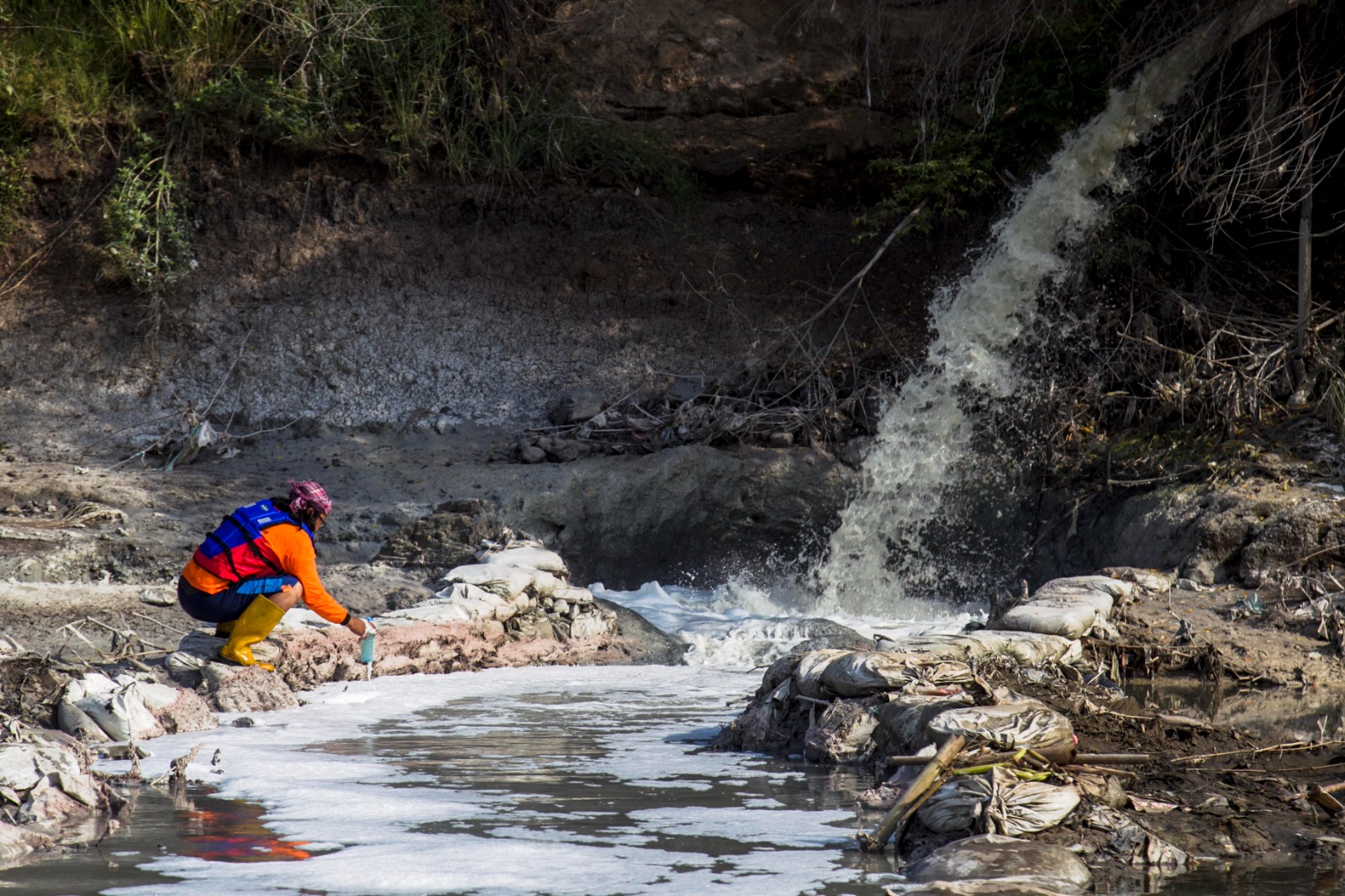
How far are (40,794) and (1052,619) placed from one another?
4509 millimetres

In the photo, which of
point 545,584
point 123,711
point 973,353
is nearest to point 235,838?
point 123,711

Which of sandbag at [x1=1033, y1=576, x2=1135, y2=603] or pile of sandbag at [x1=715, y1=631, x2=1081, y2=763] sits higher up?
sandbag at [x1=1033, y1=576, x2=1135, y2=603]

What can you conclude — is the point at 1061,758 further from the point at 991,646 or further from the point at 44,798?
the point at 44,798

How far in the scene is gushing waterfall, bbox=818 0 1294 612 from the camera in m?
9.48

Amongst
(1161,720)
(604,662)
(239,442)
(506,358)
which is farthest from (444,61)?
(1161,720)

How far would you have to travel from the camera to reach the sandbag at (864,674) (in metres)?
4.64

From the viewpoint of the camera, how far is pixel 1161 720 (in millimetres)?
4523

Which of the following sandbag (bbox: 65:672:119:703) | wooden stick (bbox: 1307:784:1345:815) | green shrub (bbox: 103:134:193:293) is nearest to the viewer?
wooden stick (bbox: 1307:784:1345:815)

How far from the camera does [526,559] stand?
7582 millimetres

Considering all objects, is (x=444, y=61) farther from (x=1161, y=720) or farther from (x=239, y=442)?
(x=1161, y=720)

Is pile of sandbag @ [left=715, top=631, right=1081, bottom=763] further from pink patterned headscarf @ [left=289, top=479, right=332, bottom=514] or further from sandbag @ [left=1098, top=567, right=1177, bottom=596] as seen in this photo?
sandbag @ [left=1098, top=567, right=1177, bottom=596]

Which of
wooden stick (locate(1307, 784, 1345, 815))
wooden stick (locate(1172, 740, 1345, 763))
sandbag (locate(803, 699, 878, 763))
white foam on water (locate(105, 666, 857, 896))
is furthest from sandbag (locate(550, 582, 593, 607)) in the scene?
wooden stick (locate(1307, 784, 1345, 815))

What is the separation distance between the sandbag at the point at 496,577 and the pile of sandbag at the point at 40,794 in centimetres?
336

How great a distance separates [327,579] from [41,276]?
6.56 m
